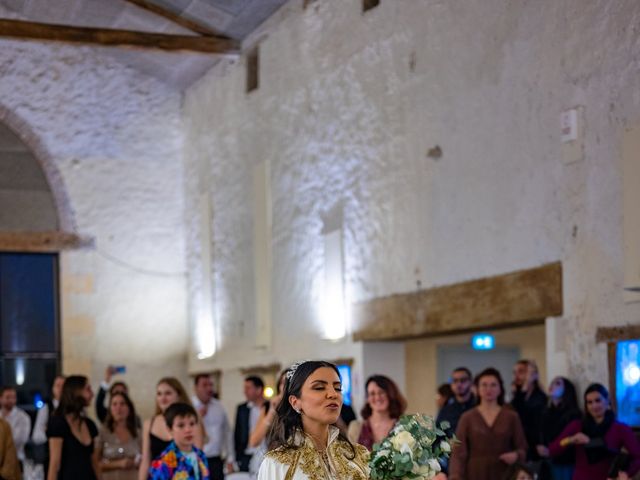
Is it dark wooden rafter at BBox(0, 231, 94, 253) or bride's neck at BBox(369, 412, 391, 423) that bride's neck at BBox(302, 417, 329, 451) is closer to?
bride's neck at BBox(369, 412, 391, 423)

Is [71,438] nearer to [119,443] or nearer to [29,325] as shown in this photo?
[119,443]

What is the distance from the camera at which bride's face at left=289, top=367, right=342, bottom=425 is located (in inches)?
169

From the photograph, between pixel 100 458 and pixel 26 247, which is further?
pixel 26 247

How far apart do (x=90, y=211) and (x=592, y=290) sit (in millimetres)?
9799

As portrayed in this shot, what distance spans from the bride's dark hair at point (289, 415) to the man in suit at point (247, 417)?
7.01 m

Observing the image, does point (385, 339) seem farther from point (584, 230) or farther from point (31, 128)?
point (31, 128)

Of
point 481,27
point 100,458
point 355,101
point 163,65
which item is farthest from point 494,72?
point 163,65

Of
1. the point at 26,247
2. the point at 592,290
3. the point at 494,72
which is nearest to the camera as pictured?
the point at 592,290

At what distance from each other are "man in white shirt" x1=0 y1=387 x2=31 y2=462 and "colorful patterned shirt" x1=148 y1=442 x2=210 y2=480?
612 centimetres

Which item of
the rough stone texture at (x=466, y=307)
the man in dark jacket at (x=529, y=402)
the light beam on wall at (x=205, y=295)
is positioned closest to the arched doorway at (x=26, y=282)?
the light beam on wall at (x=205, y=295)

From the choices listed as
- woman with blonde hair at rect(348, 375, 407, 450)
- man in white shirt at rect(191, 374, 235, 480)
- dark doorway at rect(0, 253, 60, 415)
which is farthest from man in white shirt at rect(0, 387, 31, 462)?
woman with blonde hair at rect(348, 375, 407, 450)

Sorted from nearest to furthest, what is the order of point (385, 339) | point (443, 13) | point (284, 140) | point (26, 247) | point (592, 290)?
point (592, 290) < point (443, 13) < point (385, 339) < point (284, 140) < point (26, 247)

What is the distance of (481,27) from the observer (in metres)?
11.1

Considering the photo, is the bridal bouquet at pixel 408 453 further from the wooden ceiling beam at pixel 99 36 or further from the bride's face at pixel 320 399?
the wooden ceiling beam at pixel 99 36
